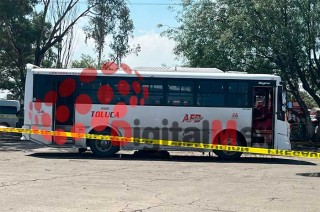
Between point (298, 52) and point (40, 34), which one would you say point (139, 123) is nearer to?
point (298, 52)

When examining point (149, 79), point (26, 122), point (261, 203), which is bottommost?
point (261, 203)

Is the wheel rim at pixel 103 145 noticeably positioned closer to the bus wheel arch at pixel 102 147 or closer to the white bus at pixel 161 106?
the bus wheel arch at pixel 102 147

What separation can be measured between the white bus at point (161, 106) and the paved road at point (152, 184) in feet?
3.08

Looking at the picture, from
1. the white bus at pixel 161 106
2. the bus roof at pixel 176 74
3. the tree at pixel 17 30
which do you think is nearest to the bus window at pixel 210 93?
the white bus at pixel 161 106

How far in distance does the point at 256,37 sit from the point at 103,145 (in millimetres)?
11646

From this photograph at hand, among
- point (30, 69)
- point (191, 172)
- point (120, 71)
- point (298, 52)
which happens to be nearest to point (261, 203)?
point (191, 172)

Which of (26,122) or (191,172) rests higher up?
(26,122)

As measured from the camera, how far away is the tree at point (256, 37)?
2562 centimetres

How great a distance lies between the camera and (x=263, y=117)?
59.1ft

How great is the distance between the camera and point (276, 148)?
1769 cm

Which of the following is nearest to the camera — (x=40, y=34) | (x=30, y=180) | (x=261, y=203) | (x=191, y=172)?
(x=261, y=203)

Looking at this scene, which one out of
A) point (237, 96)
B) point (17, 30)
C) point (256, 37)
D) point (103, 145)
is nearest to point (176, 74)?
point (237, 96)

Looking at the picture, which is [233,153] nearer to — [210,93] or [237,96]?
[237,96]

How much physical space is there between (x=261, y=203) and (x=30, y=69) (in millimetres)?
10830
